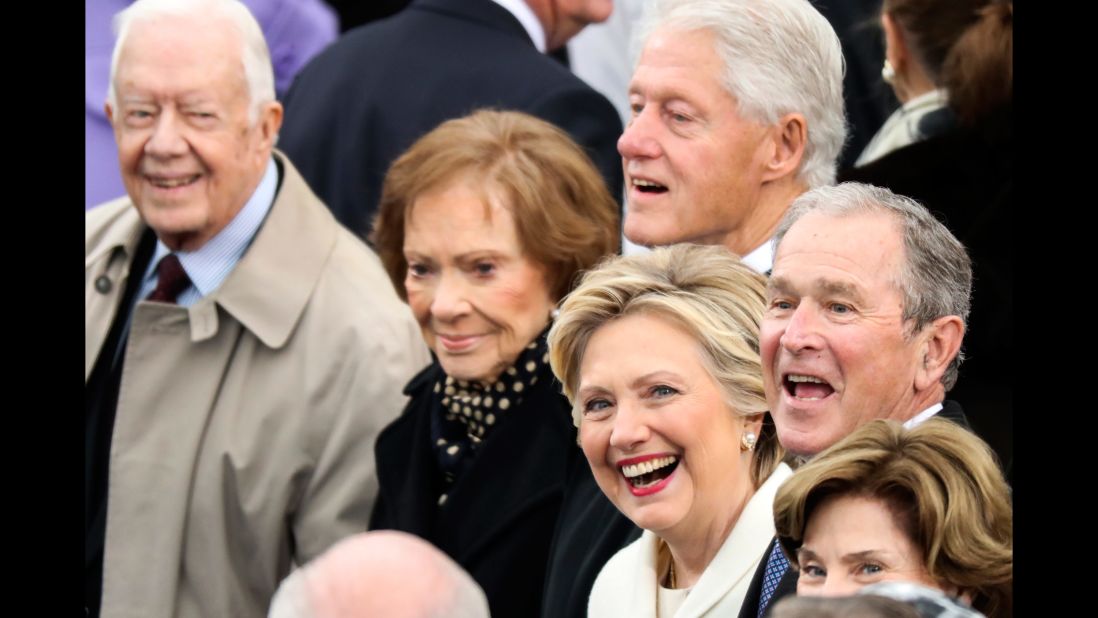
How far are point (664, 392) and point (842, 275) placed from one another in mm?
536

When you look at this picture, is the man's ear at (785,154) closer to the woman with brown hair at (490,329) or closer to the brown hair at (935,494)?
the woman with brown hair at (490,329)

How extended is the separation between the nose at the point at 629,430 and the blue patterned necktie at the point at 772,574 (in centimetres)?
45

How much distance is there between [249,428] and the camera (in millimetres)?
5223

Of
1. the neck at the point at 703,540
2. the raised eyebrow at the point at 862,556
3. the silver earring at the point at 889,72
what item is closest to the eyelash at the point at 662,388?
the neck at the point at 703,540

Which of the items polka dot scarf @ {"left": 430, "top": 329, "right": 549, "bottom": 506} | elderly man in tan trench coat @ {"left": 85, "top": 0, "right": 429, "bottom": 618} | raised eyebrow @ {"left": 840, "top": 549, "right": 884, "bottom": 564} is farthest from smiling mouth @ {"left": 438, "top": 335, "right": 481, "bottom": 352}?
raised eyebrow @ {"left": 840, "top": 549, "right": 884, "bottom": 564}

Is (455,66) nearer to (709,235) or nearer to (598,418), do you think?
(709,235)

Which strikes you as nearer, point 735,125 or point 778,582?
point 778,582

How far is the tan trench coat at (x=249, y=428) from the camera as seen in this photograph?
518 cm

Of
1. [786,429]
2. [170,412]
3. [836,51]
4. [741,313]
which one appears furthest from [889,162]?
[170,412]

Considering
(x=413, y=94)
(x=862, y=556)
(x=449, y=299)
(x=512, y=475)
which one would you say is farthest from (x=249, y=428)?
(x=862, y=556)

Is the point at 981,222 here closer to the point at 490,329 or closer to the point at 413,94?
the point at 490,329

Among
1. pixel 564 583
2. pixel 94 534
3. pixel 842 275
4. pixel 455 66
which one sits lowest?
pixel 94 534

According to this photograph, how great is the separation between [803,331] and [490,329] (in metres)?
1.41

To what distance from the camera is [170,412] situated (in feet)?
17.4
